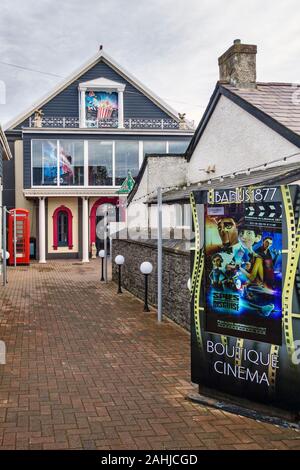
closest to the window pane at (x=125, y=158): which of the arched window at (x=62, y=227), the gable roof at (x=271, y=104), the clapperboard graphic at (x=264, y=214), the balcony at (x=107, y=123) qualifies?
the balcony at (x=107, y=123)

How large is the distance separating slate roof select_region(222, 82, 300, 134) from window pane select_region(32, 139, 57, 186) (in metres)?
13.8

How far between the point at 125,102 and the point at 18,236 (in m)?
9.18

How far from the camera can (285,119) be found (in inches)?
378

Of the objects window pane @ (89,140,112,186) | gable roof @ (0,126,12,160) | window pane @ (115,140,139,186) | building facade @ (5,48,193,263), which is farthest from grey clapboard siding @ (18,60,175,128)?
gable roof @ (0,126,12,160)

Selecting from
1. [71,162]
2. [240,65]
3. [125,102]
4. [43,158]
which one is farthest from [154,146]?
[240,65]

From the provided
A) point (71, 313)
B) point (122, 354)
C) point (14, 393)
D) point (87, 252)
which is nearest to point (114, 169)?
point (87, 252)

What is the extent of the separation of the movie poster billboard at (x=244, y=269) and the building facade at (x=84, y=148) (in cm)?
1839

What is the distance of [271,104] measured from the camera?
10.6 metres

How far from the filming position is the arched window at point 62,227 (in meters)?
25.8

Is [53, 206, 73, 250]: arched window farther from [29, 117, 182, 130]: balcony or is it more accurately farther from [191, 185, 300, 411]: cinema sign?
[191, 185, 300, 411]: cinema sign

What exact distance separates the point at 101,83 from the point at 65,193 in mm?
6337

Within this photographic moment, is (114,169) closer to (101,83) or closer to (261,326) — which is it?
(101,83)

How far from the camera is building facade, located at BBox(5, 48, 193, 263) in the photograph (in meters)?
24.3

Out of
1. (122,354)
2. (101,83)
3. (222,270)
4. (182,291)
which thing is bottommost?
(122,354)
